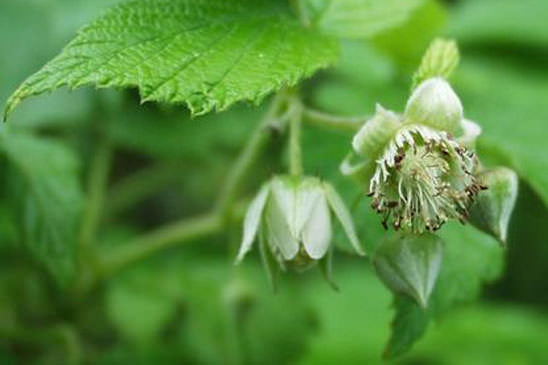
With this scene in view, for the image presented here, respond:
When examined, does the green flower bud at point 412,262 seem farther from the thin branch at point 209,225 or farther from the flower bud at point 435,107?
the thin branch at point 209,225

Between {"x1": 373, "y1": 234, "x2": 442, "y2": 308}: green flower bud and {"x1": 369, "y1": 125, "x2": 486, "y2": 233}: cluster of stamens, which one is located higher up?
{"x1": 369, "y1": 125, "x2": 486, "y2": 233}: cluster of stamens

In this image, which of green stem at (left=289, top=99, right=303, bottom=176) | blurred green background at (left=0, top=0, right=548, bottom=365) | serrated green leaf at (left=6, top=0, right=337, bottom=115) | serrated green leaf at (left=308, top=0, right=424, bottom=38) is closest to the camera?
serrated green leaf at (left=6, top=0, right=337, bottom=115)

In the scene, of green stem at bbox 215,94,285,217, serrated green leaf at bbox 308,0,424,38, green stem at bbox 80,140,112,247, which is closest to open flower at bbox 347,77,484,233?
green stem at bbox 215,94,285,217

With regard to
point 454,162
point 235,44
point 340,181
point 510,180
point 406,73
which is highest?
point 235,44

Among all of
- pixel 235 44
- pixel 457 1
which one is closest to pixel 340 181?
pixel 235 44

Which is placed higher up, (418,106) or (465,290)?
(418,106)

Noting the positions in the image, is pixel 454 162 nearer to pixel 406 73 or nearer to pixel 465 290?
pixel 465 290

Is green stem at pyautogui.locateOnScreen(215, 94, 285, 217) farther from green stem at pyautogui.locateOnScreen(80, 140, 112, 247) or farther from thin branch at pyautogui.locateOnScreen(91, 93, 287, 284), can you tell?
green stem at pyautogui.locateOnScreen(80, 140, 112, 247)
